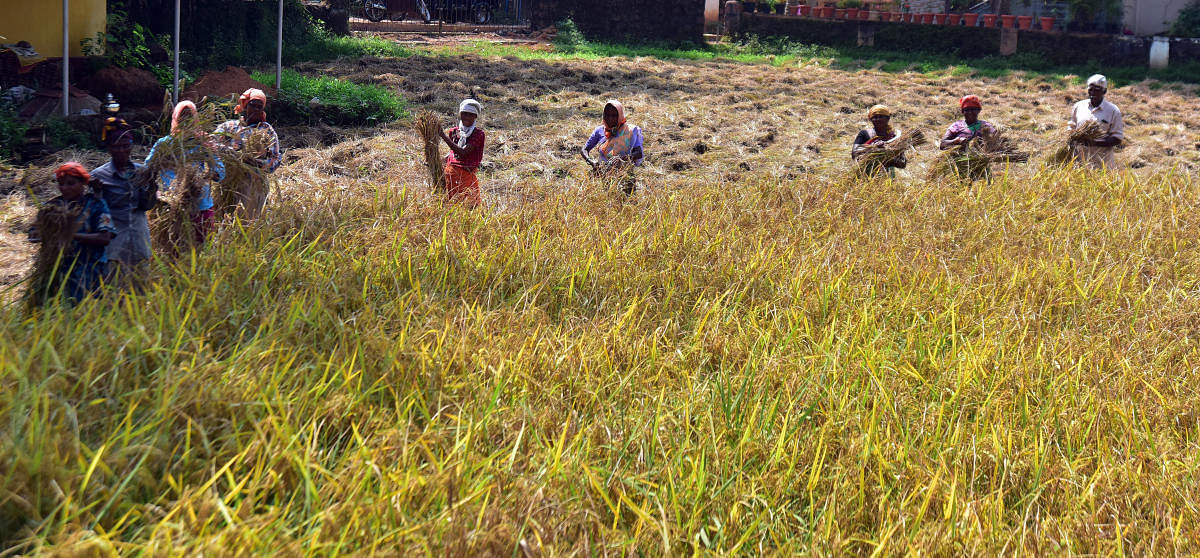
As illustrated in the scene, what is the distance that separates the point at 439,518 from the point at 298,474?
1.70 feet

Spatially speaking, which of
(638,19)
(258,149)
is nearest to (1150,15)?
(638,19)

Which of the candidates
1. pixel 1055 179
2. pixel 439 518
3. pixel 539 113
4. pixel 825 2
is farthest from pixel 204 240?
pixel 825 2

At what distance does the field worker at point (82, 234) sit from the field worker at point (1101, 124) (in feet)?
22.6

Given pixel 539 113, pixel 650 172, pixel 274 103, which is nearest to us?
pixel 650 172

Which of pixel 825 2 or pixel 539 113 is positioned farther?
pixel 825 2

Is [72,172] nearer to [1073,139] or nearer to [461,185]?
[461,185]

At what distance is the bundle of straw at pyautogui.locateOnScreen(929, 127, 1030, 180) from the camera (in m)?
7.41

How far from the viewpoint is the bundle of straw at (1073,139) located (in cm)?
766

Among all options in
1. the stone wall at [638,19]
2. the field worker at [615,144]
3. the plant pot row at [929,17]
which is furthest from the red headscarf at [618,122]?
the plant pot row at [929,17]

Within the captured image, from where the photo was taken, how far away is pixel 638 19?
21.1 m

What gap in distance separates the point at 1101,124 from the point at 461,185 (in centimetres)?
508

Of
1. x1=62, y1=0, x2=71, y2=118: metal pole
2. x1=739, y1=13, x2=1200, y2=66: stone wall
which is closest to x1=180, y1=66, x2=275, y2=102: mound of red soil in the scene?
x1=62, y1=0, x2=71, y2=118: metal pole

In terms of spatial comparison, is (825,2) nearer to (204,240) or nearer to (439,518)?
(204,240)

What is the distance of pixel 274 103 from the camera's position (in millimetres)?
10859
